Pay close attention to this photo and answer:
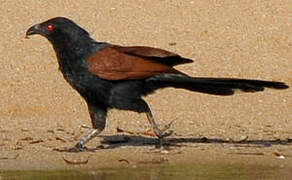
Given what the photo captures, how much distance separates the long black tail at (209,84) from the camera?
31.7 ft

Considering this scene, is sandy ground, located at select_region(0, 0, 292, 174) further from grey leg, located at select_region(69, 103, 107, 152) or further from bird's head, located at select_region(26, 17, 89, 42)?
bird's head, located at select_region(26, 17, 89, 42)

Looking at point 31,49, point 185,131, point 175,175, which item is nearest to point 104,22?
point 31,49

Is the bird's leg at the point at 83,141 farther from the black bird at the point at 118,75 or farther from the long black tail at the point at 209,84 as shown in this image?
the long black tail at the point at 209,84

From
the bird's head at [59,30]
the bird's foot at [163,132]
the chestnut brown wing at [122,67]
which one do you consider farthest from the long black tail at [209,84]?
the bird's head at [59,30]

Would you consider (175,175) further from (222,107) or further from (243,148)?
(222,107)

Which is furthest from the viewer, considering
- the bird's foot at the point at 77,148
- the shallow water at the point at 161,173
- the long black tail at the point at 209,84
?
the bird's foot at the point at 77,148

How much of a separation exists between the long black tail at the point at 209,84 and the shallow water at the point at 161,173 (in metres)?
0.83

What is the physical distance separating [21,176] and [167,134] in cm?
230

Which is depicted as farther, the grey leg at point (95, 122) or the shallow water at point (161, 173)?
the grey leg at point (95, 122)

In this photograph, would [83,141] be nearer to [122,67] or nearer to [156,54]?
[122,67]

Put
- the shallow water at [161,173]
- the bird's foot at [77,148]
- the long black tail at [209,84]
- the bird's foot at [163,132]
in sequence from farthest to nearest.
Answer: the bird's foot at [163,132], the bird's foot at [77,148], the long black tail at [209,84], the shallow water at [161,173]

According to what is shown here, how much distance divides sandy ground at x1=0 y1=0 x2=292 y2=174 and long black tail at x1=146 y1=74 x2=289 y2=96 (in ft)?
1.83

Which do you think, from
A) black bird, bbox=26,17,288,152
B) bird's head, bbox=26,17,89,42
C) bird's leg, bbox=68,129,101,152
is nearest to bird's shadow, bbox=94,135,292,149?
bird's leg, bbox=68,129,101,152

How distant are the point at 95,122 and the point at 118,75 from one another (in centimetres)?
54
